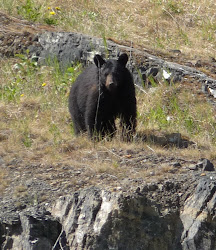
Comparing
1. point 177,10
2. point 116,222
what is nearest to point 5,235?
point 116,222

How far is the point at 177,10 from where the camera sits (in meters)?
14.6

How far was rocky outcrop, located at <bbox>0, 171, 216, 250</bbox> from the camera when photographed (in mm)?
5312

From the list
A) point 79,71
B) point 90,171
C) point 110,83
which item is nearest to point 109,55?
point 79,71

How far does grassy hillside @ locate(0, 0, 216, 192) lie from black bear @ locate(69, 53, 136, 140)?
0.35 meters

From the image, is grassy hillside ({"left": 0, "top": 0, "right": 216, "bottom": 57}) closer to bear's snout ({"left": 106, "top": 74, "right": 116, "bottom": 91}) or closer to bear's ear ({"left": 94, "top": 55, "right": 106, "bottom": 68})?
bear's ear ({"left": 94, "top": 55, "right": 106, "bottom": 68})

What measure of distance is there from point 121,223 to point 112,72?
116 inches

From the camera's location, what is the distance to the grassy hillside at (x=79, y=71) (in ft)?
24.0

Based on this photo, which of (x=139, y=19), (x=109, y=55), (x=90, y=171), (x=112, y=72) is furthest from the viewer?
(x=139, y=19)

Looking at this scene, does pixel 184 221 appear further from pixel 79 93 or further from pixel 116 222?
pixel 79 93

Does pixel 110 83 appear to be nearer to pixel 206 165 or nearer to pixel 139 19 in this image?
pixel 206 165

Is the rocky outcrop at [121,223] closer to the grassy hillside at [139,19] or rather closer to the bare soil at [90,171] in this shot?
the bare soil at [90,171]

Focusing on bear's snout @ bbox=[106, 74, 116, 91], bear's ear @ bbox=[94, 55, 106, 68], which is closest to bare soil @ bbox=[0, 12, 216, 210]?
bear's snout @ bbox=[106, 74, 116, 91]

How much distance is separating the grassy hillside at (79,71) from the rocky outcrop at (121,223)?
836 millimetres

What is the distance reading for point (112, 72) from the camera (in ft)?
25.5
